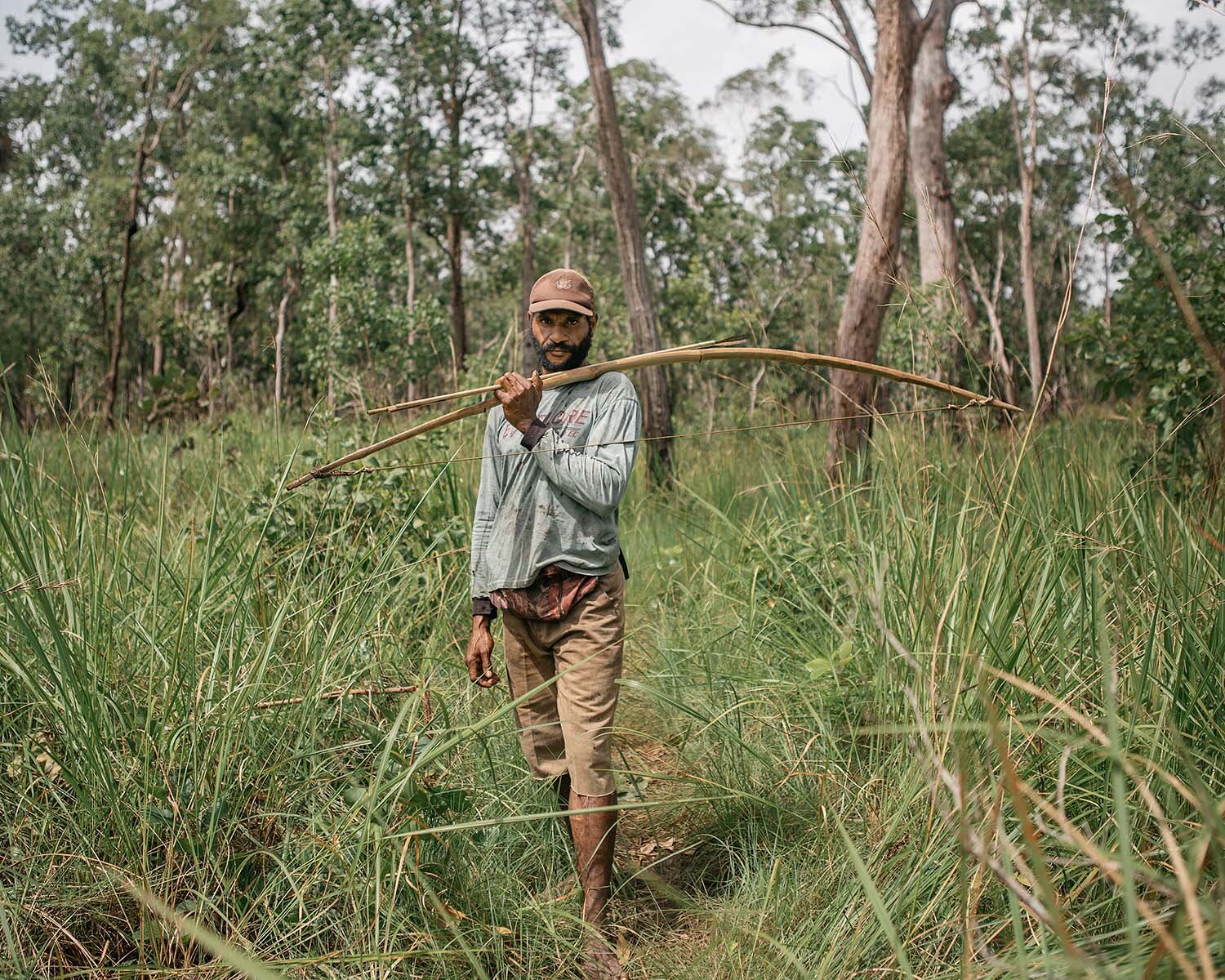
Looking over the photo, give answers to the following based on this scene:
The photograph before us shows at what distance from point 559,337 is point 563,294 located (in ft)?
0.42

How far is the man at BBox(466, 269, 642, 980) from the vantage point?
281 cm

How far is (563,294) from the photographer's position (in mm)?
2967

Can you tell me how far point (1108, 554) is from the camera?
9.61 ft

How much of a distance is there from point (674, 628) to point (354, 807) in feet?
8.62

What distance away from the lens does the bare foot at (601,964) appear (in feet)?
8.18

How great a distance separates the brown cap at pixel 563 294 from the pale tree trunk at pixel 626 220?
578cm

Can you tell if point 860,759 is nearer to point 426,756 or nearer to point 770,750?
point 770,750

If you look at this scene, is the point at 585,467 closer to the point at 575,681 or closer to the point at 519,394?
the point at 519,394

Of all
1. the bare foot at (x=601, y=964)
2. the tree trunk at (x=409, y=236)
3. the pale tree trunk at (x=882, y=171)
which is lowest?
the bare foot at (x=601, y=964)

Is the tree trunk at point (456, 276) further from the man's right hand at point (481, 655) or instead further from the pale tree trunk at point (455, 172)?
the man's right hand at point (481, 655)

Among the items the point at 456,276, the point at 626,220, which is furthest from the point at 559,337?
the point at 456,276

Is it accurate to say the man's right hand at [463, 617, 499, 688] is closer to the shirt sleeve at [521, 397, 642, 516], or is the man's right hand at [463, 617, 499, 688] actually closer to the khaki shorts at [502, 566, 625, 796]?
the khaki shorts at [502, 566, 625, 796]

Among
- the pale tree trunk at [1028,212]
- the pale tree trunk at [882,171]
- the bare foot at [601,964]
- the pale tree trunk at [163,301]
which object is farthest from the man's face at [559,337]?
the pale tree trunk at [163,301]

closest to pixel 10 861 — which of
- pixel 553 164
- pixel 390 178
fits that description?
pixel 390 178
